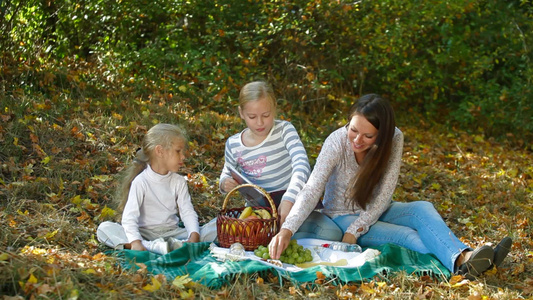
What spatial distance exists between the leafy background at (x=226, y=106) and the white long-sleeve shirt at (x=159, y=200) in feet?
1.33

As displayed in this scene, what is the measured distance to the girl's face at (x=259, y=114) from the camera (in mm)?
4254

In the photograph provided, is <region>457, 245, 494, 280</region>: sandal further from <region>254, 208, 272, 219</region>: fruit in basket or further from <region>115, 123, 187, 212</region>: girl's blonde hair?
<region>115, 123, 187, 212</region>: girl's blonde hair

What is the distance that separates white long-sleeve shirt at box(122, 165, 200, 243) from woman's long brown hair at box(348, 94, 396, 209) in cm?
112

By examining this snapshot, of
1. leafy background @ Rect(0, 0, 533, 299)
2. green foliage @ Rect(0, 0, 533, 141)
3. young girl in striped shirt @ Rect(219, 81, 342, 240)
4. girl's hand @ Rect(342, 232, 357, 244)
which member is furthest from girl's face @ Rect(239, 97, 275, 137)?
green foliage @ Rect(0, 0, 533, 141)

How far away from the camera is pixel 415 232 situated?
4109 mm

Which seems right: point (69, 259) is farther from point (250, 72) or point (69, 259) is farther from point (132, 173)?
point (250, 72)

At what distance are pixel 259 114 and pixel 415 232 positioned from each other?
51.2 inches

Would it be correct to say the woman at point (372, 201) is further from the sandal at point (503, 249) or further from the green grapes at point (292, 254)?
the green grapes at point (292, 254)

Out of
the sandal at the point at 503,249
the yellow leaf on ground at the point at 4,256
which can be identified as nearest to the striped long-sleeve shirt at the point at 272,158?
the sandal at the point at 503,249

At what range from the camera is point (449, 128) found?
9508mm

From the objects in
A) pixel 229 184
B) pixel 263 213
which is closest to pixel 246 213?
pixel 263 213

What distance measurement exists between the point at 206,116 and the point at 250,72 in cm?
126

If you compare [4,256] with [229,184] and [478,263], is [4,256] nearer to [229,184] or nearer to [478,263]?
[229,184]

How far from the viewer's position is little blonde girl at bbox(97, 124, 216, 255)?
13.3ft
